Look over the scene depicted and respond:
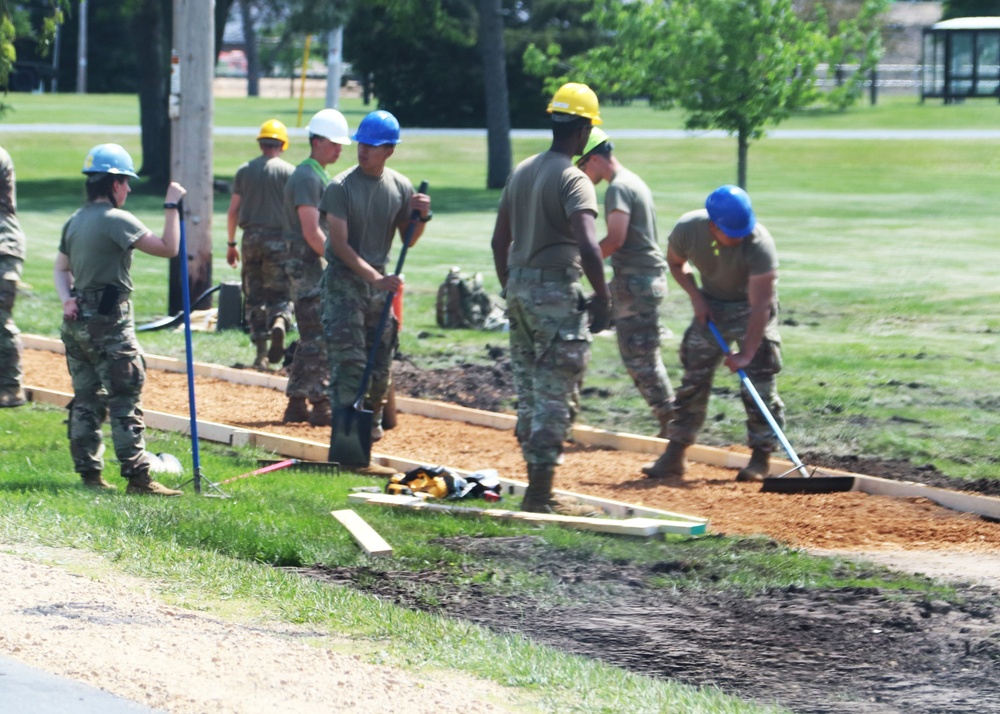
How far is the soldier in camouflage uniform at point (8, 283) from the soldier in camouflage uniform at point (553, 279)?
4791 millimetres

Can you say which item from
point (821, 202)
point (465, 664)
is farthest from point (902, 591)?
point (821, 202)

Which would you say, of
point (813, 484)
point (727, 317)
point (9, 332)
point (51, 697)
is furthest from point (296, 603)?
point (9, 332)

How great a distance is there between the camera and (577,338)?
26.1 feet

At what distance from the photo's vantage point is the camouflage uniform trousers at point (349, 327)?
955 cm

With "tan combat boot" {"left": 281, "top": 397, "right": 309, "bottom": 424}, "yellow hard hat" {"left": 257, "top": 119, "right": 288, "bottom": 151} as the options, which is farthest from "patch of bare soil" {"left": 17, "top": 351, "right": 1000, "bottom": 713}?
"yellow hard hat" {"left": 257, "top": 119, "right": 288, "bottom": 151}

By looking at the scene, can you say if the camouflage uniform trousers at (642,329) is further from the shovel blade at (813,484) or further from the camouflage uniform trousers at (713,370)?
the shovel blade at (813,484)

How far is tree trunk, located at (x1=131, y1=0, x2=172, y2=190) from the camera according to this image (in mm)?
32906

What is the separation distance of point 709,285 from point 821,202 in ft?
70.2

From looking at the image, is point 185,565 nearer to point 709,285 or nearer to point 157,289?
point 709,285

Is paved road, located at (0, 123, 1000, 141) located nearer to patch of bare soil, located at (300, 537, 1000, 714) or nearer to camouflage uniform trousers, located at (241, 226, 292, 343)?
camouflage uniform trousers, located at (241, 226, 292, 343)

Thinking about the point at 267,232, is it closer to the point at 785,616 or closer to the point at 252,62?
the point at 785,616

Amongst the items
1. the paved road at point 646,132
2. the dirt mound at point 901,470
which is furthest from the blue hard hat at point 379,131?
the paved road at point 646,132

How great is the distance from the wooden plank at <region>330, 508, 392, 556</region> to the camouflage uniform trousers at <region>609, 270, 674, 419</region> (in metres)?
2.86

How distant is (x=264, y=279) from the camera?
510 inches
